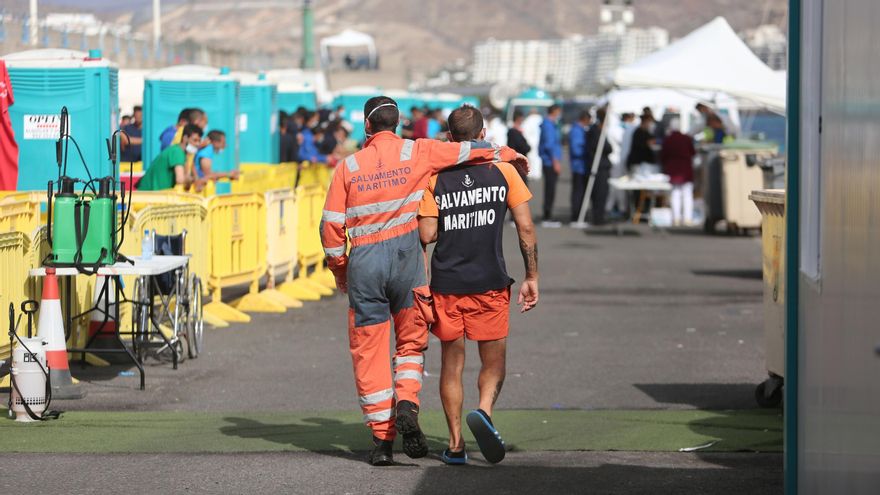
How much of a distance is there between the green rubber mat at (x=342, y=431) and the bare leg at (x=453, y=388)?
597mm

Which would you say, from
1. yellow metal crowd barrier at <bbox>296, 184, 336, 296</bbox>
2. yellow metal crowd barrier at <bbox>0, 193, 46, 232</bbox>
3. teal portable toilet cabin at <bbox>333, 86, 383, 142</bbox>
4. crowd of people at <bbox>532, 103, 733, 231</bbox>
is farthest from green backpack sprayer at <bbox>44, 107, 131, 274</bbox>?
teal portable toilet cabin at <bbox>333, 86, 383, 142</bbox>

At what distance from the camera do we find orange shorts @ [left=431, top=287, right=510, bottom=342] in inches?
314

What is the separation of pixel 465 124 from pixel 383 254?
32.5 inches

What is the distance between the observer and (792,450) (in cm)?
633

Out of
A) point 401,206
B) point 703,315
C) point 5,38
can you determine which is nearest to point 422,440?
point 401,206

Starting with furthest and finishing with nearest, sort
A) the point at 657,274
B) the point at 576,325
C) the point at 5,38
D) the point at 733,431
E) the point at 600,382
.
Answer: the point at 5,38, the point at 657,274, the point at 576,325, the point at 600,382, the point at 733,431

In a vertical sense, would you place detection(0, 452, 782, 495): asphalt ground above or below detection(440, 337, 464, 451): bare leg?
below

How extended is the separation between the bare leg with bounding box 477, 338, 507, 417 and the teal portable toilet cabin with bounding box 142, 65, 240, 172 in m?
13.1

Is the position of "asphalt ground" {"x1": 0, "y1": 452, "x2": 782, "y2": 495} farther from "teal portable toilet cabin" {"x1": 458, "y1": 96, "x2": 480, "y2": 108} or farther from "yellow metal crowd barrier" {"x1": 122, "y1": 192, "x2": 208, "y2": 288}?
"yellow metal crowd barrier" {"x1": 122, "y1": 192, "x2": 208, "y2": 288}

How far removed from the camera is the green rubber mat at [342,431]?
858 centimetres

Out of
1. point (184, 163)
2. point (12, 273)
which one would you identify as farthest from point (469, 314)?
point (184, 163)

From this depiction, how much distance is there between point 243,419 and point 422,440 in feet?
6.62

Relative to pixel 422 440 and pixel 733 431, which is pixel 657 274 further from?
pixel 422 440

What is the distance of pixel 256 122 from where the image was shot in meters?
24.5
